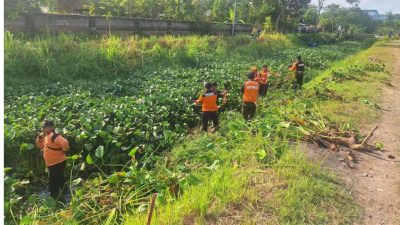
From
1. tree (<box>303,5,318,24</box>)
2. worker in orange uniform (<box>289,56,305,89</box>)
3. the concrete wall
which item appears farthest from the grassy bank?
tree (<box>303,5,318,24</box>)

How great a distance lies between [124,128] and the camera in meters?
7.22

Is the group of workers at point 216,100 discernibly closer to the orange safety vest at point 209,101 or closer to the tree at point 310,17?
the orange safety vest at point 209,101

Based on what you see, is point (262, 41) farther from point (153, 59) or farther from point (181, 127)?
point (181, 127)

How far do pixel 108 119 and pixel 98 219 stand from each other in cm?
307

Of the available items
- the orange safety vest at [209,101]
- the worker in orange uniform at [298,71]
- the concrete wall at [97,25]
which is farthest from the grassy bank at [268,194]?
the concrete wall at [97,25]

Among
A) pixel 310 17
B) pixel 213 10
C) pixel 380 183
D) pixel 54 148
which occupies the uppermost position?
pixel 310 17

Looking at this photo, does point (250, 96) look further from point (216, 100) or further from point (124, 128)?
point (124, 128)

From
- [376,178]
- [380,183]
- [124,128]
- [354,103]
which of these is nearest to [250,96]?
[354,103]

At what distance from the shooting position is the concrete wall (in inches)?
575

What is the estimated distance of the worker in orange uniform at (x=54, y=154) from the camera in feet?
19.3

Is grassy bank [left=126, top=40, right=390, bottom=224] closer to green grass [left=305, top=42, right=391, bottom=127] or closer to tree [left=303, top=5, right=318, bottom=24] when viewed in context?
green grass [left=305, top=42, right=391, bottom=127]

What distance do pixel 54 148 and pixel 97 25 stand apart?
41.2 feet

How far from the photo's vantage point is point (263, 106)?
10258mm

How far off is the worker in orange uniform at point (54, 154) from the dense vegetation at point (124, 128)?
23cm
